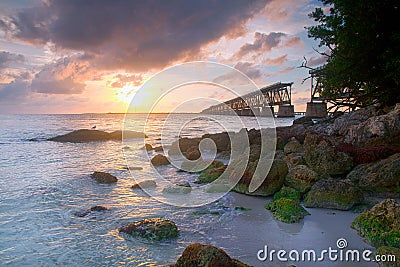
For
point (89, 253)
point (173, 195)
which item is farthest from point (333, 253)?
point (173, 195)

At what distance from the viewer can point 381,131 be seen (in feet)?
32.1

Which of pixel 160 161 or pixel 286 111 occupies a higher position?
pixel 286 111

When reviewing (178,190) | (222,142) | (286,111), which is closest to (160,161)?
(222,142)

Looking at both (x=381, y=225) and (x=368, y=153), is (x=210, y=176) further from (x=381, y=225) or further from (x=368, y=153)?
(x=381, y=225)

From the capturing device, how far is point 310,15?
1202 cm

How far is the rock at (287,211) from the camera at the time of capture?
17.9 feet

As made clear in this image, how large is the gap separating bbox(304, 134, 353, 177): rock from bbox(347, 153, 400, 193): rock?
0.65 metres

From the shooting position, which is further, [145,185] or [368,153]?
[145,185]

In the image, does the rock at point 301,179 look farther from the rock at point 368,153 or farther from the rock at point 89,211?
the rock at point 89,211

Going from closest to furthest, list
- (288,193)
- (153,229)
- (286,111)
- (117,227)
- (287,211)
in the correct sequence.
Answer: (153,229) → (117,227) → (287,211) → (288,193) → (286,111)

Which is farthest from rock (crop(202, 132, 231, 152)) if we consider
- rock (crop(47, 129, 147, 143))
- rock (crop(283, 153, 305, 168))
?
rock (crop(47, 129, 147, 143))

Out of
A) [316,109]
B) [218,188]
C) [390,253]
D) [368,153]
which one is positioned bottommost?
[218,188]

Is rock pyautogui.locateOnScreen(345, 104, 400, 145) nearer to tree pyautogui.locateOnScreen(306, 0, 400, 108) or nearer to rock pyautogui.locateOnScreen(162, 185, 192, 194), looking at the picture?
tree pyautogui.locateOnScreen(306, 0, 400, 108)

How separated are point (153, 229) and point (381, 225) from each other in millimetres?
3801
